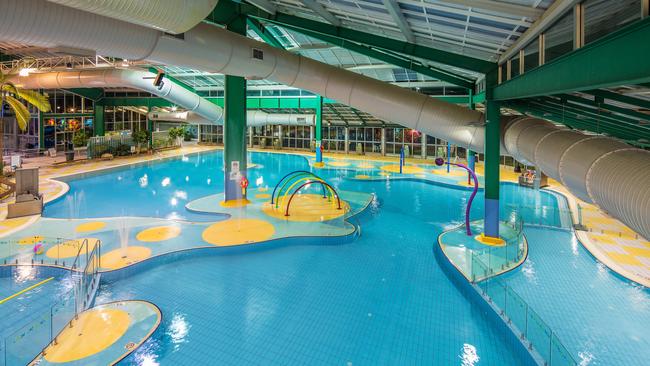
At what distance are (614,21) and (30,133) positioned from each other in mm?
36606

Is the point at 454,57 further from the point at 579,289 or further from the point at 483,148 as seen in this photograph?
the point at 579,289

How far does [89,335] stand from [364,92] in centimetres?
874

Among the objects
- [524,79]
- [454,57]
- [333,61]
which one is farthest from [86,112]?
[524,79]

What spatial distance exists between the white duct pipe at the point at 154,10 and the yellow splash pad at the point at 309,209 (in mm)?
6941

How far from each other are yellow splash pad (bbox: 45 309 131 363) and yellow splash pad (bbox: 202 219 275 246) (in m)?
3.42

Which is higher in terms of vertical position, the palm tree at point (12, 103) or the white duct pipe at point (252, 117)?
the white duct pipe at point (252, 117)

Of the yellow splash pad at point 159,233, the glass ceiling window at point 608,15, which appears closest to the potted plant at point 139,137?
the yellow splash pad at point 159,233

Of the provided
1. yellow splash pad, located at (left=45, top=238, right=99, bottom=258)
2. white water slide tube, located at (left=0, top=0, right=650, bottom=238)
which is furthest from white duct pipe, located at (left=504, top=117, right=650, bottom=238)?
yellow splash pad, located at (left=45, top=238, right=99, bottom=258)

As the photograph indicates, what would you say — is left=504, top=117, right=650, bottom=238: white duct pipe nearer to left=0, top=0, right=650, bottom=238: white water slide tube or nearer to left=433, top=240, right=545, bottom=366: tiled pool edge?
left=0, top=0, right=650, bottom=238: white water slide tube

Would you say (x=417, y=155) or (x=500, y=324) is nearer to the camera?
(x=500, y=324)

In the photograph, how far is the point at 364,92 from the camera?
1112cm

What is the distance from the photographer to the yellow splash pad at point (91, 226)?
10.5m

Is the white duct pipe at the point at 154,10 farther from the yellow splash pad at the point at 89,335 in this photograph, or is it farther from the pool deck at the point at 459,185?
the pool deck at the point at 459,185

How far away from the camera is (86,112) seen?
3200 cm
